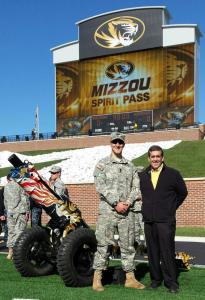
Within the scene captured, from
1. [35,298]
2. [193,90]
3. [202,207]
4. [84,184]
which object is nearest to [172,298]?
[35,298]

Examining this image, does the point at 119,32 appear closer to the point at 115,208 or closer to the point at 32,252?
the point at 32,252

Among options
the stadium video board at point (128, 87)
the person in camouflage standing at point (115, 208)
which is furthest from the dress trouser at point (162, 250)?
the stadium video board at point (128, 87)

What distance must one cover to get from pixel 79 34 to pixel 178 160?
2964cm

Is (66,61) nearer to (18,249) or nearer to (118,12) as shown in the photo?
(118,12)

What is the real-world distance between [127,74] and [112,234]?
143 feet

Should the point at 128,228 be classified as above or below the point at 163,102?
below

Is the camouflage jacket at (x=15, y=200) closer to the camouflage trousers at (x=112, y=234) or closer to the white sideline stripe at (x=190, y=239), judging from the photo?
the camouflage trousers at (x=112, y=234)

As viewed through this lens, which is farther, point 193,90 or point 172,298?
point 193,90

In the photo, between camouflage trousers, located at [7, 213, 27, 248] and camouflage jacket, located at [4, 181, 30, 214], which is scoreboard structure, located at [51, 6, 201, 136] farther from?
camouflage trousers, located at [7, 213, 27, 248]

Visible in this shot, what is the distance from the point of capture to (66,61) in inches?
2084

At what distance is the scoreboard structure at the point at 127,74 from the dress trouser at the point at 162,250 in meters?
39.1

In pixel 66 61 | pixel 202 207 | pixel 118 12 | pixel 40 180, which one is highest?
pixel 118 12

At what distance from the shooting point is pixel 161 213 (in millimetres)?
6395

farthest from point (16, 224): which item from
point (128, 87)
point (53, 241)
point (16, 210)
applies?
point (128, 87)
